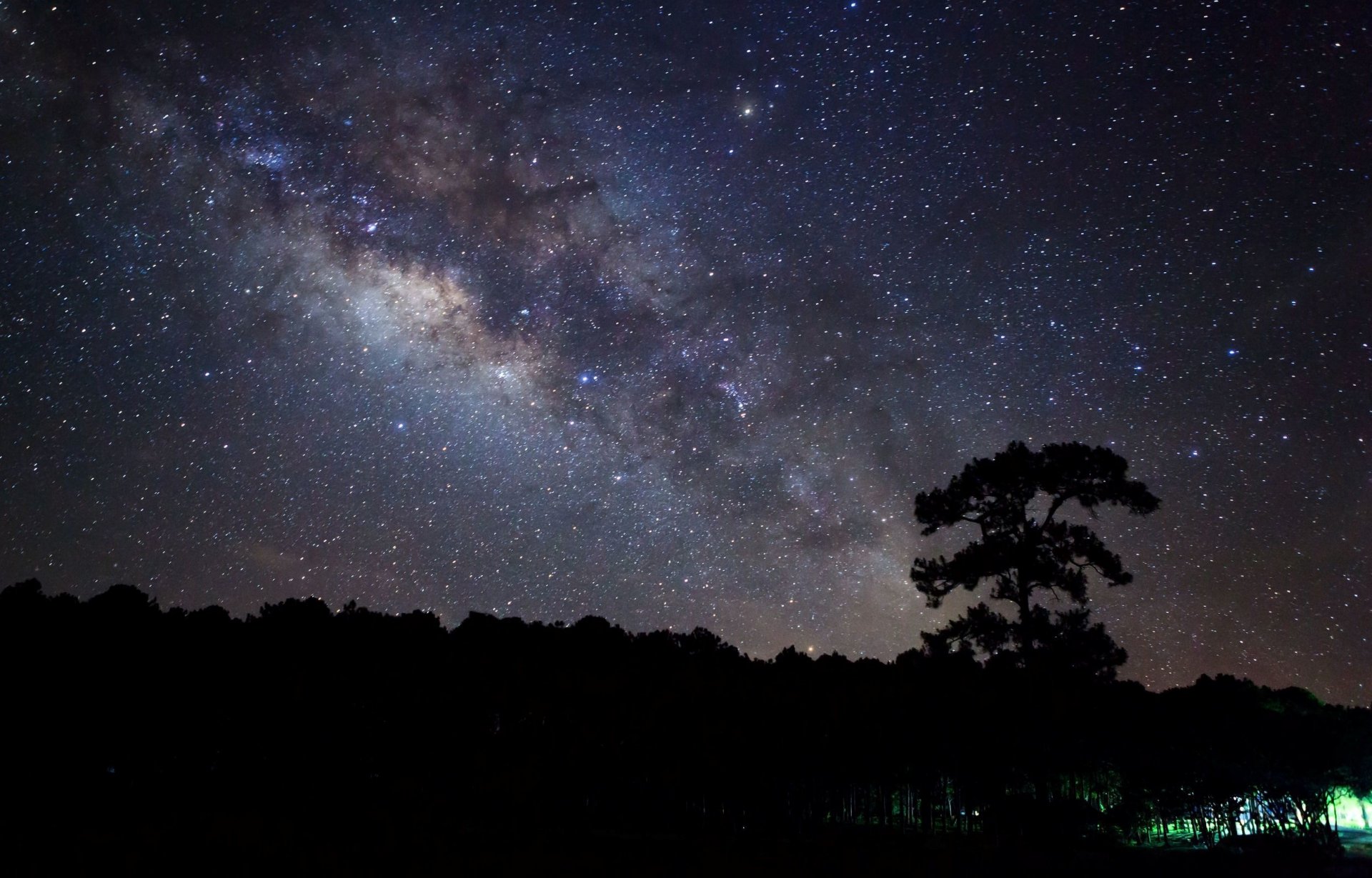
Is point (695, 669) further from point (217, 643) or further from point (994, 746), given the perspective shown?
point (217, 643)

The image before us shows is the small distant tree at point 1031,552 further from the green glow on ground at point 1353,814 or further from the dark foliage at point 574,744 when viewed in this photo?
the green glow on ground at point 1353,814

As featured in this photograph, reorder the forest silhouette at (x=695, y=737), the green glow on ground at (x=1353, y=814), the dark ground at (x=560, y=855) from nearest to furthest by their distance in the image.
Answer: the dark ground at (x=560, y=855), the forest silhouette at (x=695, y=737), the green glow on ground at (x=1353, y=814)

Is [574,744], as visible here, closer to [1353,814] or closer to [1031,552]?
[1031,552]

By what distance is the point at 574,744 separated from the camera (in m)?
24.3

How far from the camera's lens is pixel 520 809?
2245 centimetres

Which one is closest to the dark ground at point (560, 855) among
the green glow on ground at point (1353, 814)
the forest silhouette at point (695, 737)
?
the forest silhouette at point (695, 737)

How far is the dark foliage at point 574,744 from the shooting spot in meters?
21.3

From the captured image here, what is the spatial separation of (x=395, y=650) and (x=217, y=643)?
5.47 meters

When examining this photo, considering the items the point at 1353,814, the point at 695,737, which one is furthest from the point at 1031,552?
the point at 1353,814

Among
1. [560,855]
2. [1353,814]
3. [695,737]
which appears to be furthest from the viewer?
[1353,814]

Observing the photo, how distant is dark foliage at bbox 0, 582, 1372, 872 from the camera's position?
21281 millimetres

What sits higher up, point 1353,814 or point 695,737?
point 695,737

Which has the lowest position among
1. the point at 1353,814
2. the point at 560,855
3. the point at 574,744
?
the point at 1353,814

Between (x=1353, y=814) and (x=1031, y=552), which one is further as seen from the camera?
(x=1353, y=814)
